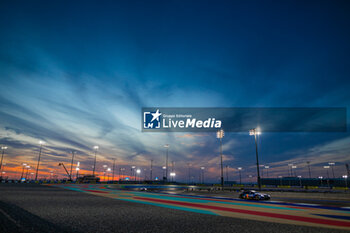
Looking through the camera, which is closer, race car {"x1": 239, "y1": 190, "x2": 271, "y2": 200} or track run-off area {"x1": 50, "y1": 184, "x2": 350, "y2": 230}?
track run-off area {"x1": 50, "y1": 184, "x2": 350, "y2": 230}

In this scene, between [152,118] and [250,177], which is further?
[250,177]

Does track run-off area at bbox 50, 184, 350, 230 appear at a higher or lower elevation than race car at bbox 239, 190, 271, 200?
higher

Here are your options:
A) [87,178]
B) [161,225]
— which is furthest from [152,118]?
[87,178]

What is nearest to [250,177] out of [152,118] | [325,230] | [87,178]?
[87,178]

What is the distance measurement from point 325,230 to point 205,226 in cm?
456

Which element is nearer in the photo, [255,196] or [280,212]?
[280,212]

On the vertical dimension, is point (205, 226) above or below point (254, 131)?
below

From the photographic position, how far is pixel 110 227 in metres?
7.11

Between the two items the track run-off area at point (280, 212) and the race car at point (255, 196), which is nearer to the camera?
the track run-off area at point (280, 212)

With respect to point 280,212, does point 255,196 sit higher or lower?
lower

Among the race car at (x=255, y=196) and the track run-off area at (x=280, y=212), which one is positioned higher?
the track run-off area at (x=280, y=212)

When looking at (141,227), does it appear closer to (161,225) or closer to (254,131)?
(161,225)

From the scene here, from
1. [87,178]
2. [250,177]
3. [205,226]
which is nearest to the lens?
[205,226]

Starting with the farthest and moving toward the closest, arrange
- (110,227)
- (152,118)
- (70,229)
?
(152,118) < (110,227) < (70,229)
